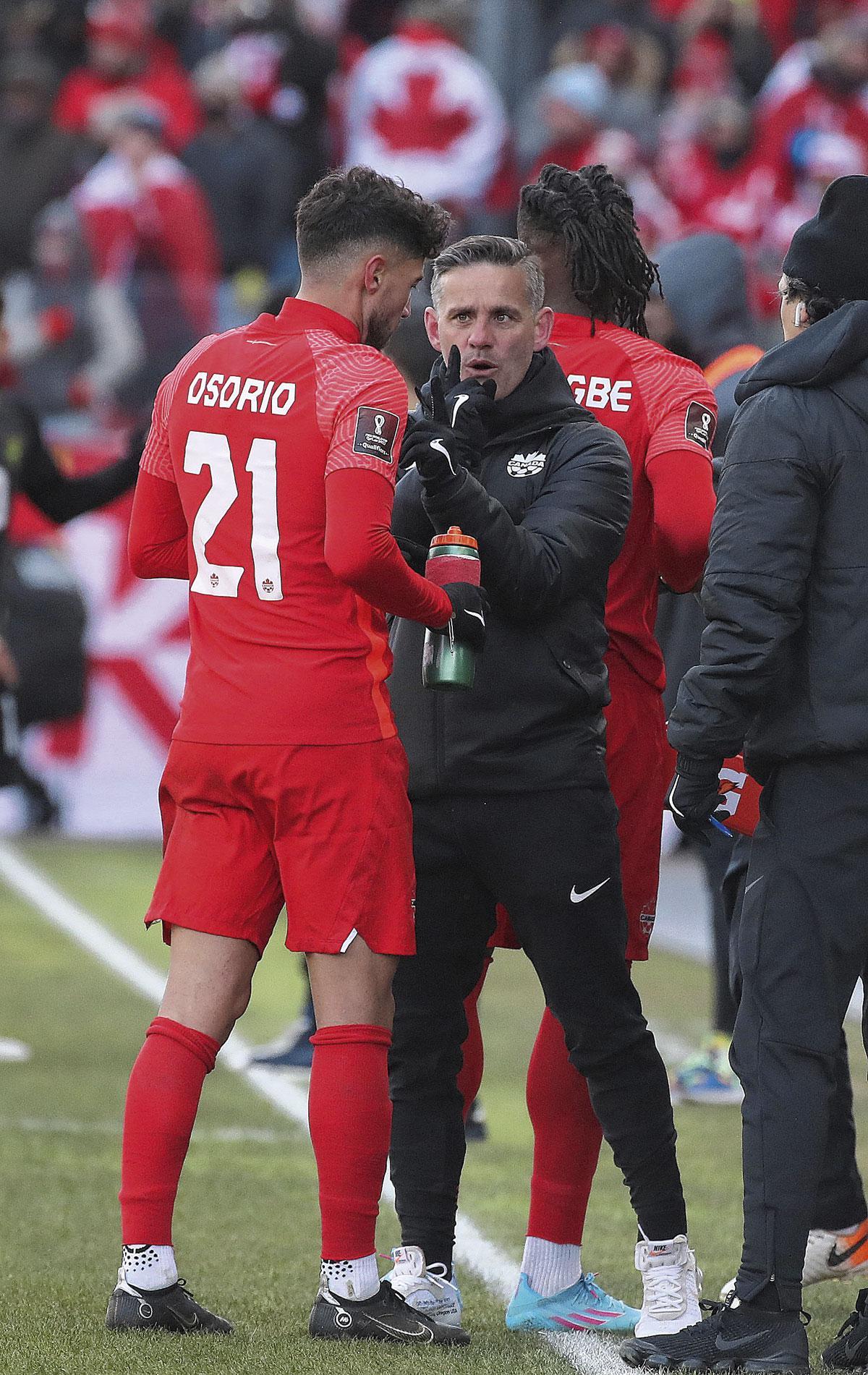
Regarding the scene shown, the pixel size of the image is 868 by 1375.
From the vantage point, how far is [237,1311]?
410 centimetres

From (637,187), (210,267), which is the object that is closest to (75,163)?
(210,267)

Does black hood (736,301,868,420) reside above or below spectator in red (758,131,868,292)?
below

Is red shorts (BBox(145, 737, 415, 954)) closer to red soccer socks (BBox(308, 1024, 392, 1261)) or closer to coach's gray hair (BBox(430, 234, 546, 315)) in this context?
red soccer socks (BBox(308, 1024, 392, 1261))

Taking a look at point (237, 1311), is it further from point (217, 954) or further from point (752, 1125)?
point (752, 1125)

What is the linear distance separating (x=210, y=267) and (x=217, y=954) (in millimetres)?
10979

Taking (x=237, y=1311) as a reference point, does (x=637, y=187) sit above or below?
above

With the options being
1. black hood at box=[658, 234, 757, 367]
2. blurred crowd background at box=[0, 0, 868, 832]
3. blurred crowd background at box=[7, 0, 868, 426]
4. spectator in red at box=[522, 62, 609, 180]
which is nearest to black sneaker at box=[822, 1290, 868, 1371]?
black hood at box=[658, 234, 757, 367]

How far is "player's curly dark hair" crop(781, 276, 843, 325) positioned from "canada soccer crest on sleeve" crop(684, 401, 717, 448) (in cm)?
45

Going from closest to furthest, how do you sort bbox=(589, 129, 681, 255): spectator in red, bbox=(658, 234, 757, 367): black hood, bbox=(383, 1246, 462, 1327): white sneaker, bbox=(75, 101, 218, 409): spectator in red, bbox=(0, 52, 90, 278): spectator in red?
bbox=(383, 1246, 462, 1327): white sneaker, bbox=(658, 234, 757, 367): black hood, bbox=(75, 101, 218, 409): spectator in red, bbox=(589, 129, 681, 255): spectator in red, bbox=(0, 52, 90, 278): spectator in red

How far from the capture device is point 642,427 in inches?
170

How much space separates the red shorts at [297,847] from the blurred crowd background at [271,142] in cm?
836

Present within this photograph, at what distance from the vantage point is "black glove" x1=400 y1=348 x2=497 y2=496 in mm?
3695

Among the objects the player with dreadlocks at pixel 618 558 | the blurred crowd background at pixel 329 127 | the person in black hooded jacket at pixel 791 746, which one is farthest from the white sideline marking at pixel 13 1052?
the blurred crowd background at pixel 329 127

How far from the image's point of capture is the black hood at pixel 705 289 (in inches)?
238
